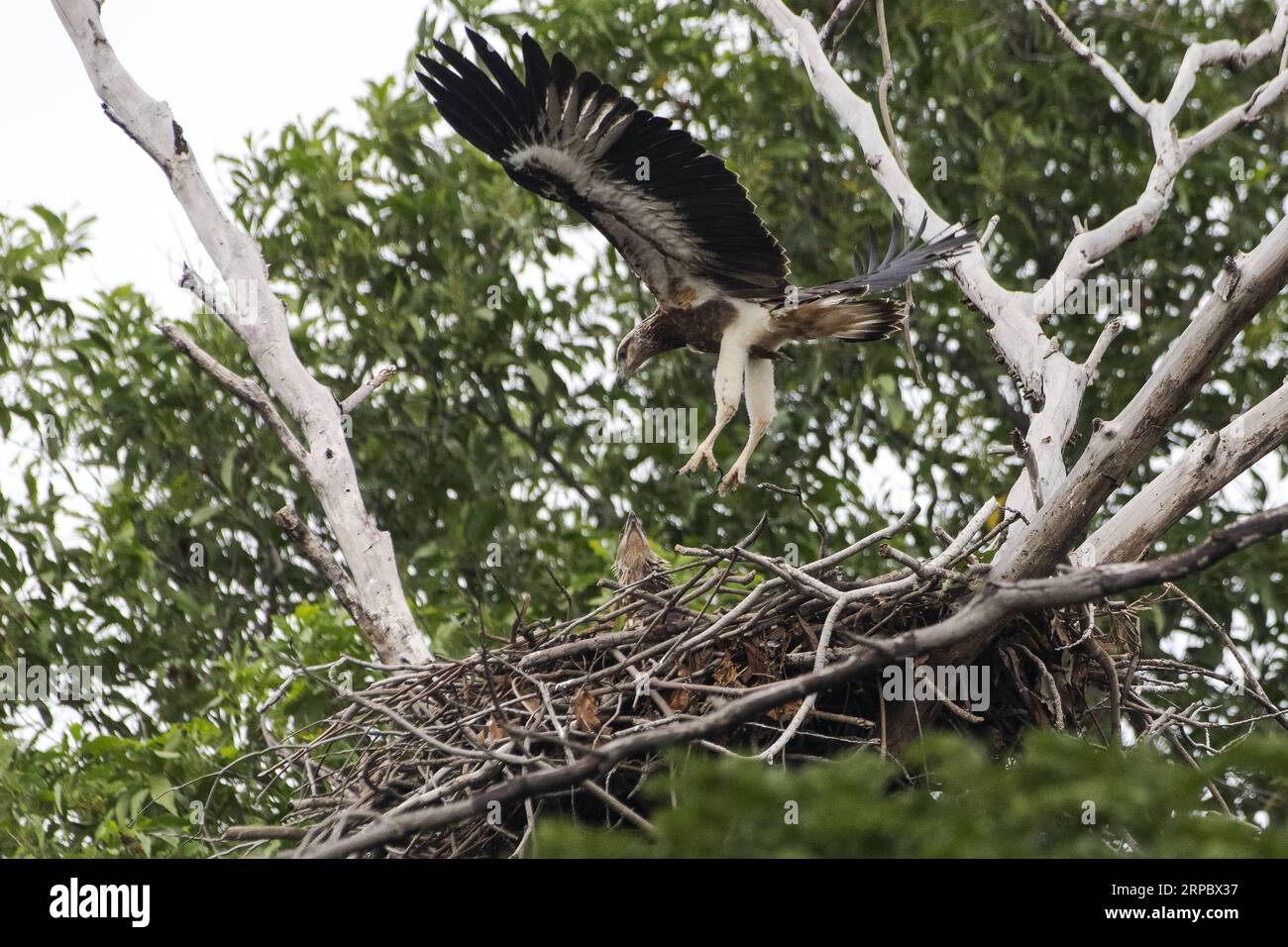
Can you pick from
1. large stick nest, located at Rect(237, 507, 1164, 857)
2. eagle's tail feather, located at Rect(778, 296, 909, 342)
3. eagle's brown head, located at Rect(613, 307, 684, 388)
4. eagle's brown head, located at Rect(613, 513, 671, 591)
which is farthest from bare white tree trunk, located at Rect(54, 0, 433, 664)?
eagle's tail feather, located at Rect(778, 296, 909, 342)

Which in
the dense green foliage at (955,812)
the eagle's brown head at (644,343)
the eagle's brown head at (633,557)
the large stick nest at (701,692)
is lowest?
the dense green foliage at (955,812)

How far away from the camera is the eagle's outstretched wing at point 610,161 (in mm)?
4945

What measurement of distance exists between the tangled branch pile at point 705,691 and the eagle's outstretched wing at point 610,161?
1156mm

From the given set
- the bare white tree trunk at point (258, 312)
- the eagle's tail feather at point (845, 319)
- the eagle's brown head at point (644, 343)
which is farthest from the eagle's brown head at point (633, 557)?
the eagle's tail feather at point (845, 319)

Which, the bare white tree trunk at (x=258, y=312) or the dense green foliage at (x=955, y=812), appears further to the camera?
the bare white tree trunk at (x=258, y=312)

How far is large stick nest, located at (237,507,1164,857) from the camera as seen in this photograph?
13.7 feet

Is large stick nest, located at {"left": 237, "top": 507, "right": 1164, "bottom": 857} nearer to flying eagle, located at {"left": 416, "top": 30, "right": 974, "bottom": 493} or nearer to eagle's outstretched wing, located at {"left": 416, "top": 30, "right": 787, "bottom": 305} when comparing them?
flying eagle, located at {"left": 416, "top": 30, "right": 974, "bottom": 493}

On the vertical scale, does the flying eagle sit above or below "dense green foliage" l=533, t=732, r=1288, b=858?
above

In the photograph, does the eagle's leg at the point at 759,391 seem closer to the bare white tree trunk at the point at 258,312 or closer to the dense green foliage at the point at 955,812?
the bare white tree trunk at the point at 258,312

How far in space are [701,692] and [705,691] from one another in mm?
88

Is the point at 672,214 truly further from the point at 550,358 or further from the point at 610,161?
the point at 550,358

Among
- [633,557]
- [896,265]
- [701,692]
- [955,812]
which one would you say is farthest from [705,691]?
[896,265]

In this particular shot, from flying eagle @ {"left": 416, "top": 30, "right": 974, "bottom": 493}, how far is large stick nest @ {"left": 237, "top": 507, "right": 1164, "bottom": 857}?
94cm
